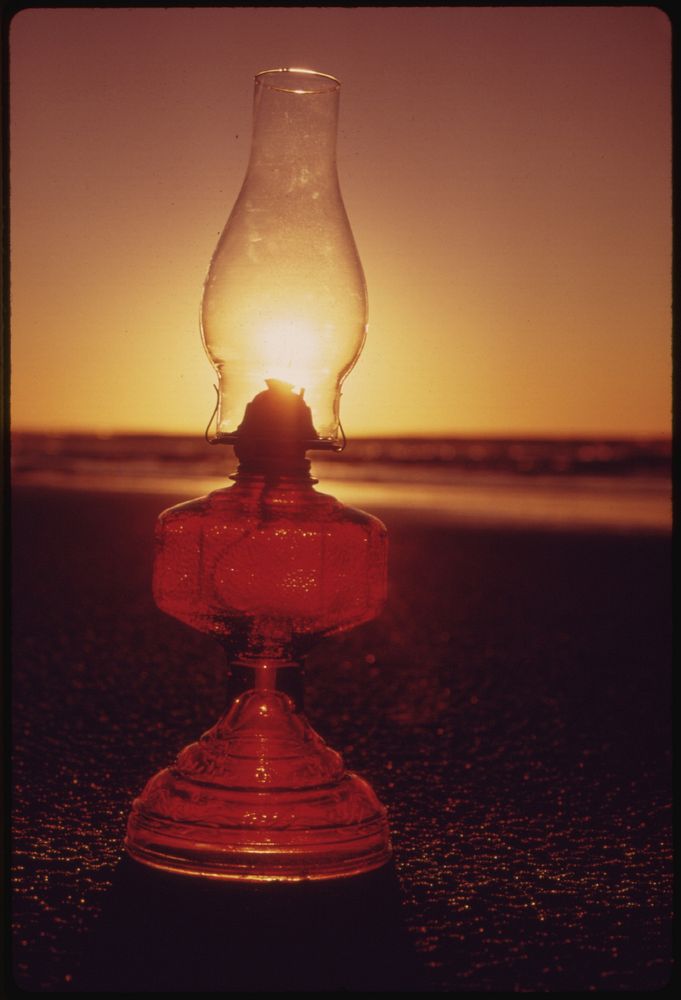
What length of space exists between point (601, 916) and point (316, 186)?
103cm

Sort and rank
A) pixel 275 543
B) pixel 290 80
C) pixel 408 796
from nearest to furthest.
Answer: pixel 275 543, pixel 290 80, pixel 408 796

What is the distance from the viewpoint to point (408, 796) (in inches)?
93.4

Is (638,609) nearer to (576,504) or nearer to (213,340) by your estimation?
(213,340)

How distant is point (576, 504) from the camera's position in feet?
34.0

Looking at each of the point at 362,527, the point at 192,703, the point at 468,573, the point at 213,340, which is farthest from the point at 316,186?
the point at 468,573

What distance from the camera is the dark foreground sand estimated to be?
161 centimetres

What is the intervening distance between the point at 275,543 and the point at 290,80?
2.15ft

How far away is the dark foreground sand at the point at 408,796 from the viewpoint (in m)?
1.61

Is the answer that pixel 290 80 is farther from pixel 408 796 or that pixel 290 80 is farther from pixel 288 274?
pixel 408 796

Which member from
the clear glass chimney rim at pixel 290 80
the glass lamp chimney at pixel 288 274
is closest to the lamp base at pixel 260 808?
the glass lamp chimney at pixel 288 274

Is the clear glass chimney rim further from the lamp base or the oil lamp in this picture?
the lamp base

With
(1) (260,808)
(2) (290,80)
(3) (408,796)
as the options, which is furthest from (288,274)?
(3) (408,796)

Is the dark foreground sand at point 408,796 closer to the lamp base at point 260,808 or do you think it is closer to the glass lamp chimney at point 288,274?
the lamp base at point 260,808

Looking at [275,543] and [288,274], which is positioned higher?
[288,274]
